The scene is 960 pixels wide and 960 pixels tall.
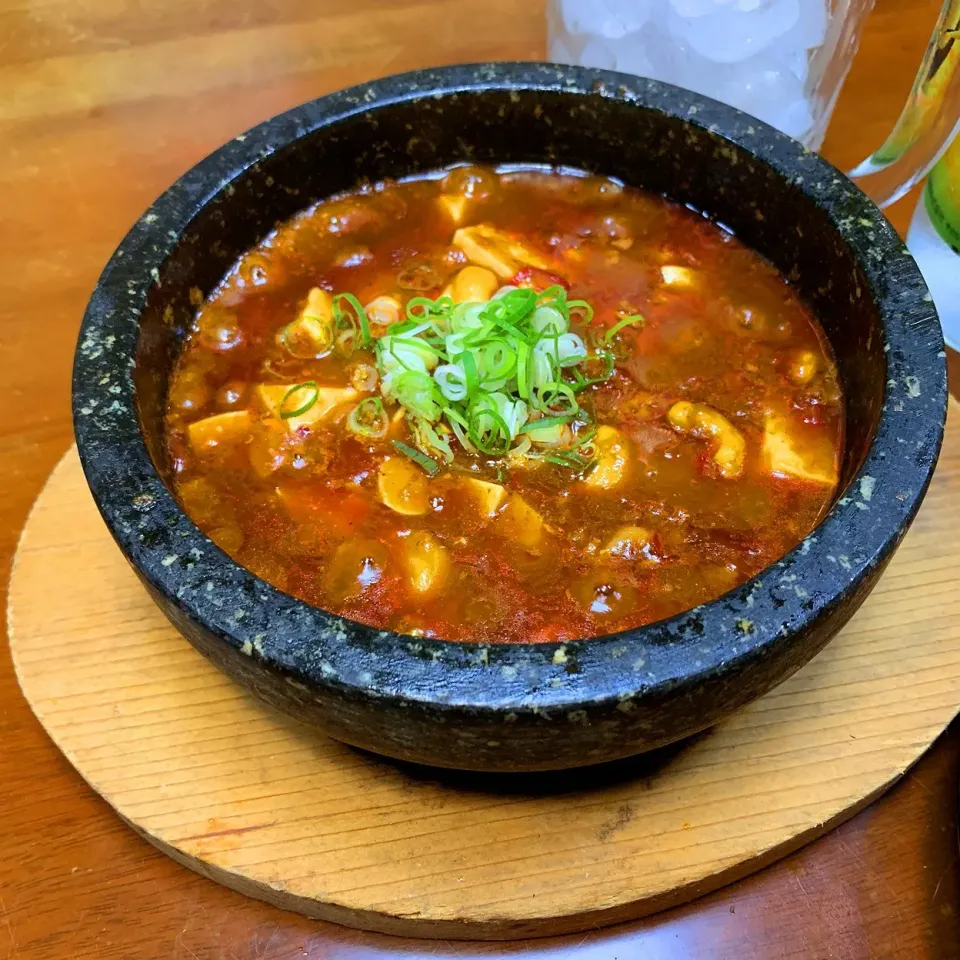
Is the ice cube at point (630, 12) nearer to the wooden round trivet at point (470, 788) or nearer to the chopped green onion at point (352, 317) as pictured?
the chopped green onion at point (352, 317)

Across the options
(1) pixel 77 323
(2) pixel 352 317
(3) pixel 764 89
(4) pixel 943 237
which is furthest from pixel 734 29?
(1) pixel 77 323

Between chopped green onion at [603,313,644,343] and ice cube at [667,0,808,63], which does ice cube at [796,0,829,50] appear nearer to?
ice cube at [667,0,808,63]

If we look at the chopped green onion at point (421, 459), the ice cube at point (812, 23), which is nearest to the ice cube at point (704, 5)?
the ice cube at point (812, 23)

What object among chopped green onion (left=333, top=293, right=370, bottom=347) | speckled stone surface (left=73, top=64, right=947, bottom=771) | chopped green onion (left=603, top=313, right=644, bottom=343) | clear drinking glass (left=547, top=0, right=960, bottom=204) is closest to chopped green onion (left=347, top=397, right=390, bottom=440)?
chopped green onion (left=333, top=293, right=370, bottom=347)

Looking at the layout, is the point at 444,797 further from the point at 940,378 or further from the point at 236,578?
the point at 940,378

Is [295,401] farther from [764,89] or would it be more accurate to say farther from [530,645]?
[764,89]

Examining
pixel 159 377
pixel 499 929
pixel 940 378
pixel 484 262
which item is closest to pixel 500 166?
pixel 484 262
